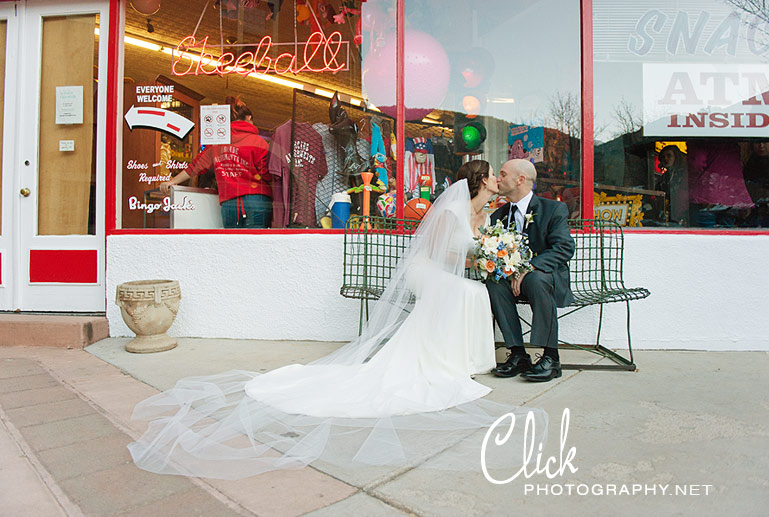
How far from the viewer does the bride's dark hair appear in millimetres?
3975

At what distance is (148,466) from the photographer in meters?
2.19

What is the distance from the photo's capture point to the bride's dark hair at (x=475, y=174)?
13.0 ft

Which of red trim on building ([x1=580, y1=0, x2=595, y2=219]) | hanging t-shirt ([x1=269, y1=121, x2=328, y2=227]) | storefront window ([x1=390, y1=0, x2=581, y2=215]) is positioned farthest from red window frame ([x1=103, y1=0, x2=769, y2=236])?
hanging t-shirt ([x1=269, y1=121, x2=328, y2=227])

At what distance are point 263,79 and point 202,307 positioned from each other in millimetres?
2272

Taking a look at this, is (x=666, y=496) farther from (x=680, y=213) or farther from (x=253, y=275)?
(x=253, y=275)

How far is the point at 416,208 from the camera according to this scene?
16.3 feet

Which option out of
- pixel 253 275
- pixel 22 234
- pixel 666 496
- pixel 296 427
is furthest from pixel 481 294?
pixel 22 234


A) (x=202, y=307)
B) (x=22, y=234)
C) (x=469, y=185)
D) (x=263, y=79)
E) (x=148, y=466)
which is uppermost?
(x=263, y=79)

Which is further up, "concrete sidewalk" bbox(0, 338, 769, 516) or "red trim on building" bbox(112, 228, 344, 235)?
"red trim on building" bbox(112, 228, 344, 235)

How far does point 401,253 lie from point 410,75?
1779 mm

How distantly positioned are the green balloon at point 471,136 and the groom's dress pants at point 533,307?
2.04m

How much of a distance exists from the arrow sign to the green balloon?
2659 mm

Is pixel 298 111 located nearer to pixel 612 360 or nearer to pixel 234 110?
pixel 234 110

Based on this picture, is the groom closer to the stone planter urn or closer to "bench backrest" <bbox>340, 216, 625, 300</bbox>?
"bench backrest" <bbox>340, 216, 625, 300</bbox>
